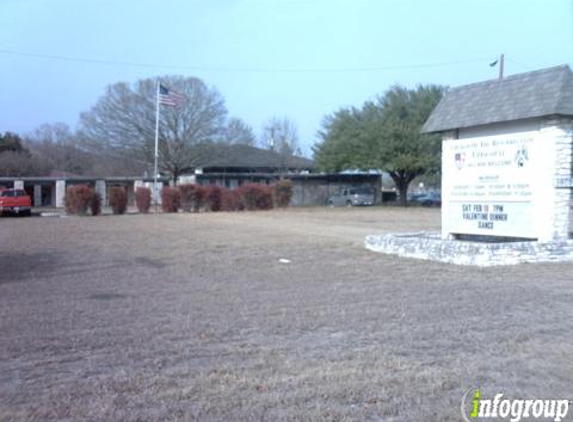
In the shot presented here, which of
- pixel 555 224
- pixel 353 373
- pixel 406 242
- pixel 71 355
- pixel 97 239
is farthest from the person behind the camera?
pixel 97 239

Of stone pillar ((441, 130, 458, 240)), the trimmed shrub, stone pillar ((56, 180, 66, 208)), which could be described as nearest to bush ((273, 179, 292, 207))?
the trimmed shrub

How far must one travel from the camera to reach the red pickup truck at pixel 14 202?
1491 inches

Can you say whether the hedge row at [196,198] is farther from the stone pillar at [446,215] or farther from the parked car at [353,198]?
the stone pillar at [446,215]

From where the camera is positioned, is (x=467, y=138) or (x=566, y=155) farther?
(x=467, y=138)

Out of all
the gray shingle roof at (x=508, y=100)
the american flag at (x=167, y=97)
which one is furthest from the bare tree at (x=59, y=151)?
the gray shingle roof at (x=508, y=100)

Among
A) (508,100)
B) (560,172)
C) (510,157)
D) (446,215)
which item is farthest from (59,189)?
(560,172)

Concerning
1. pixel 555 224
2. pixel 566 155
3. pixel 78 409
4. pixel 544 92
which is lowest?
pixel 78 409

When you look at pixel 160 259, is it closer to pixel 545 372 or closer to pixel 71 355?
pixel 71 355

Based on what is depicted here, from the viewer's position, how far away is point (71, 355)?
6520 millimetres

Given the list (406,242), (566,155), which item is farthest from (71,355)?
(566,155)

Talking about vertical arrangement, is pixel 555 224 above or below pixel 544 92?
below

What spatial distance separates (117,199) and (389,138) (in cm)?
2251

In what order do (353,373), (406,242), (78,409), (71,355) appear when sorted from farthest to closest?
(406,242) → (71,355) → (353,373) → (78,409)

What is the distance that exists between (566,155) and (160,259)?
9441 millimetres
